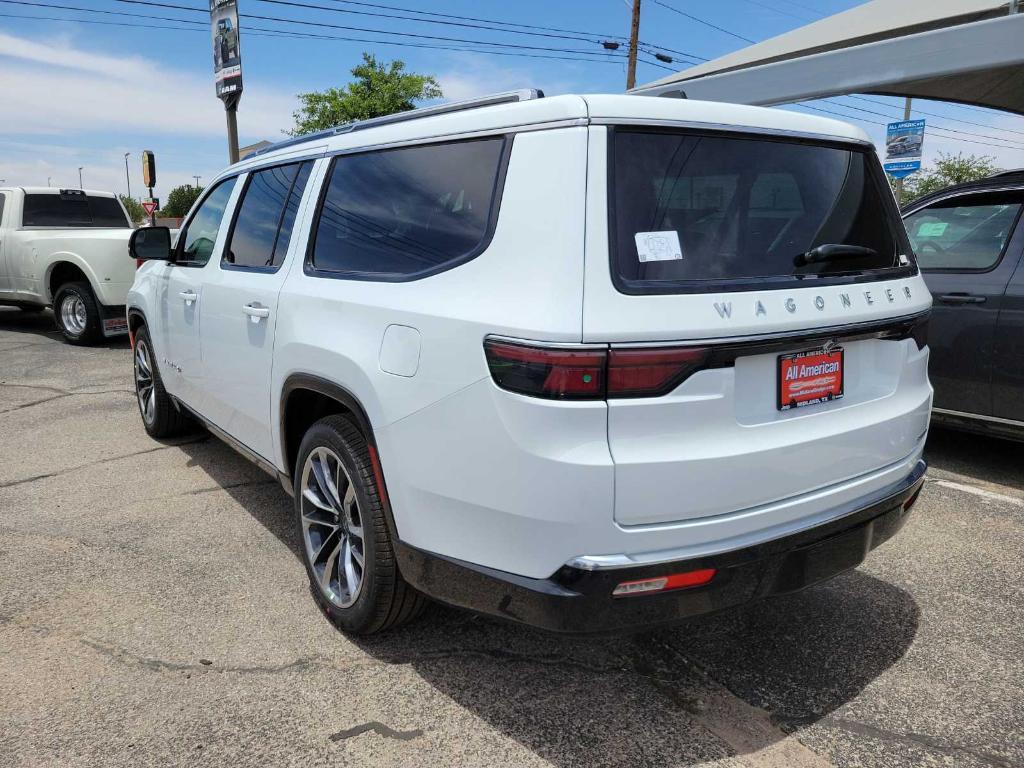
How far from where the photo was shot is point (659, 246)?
209 cm

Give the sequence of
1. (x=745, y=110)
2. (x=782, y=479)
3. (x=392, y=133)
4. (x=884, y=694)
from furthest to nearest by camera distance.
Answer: (x=392, y=133) → (x=884, y=694) → (x=745, y=110) → (x=782, y=479)

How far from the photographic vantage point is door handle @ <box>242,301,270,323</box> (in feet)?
10.4

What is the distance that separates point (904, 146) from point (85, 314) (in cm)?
1266

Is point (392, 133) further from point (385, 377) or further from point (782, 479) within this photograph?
point (782, 479)

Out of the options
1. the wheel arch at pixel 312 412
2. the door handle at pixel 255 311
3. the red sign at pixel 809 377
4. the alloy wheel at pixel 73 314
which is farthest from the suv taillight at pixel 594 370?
the alloy wheel at pixel 73 314

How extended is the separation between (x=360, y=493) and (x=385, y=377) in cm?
44

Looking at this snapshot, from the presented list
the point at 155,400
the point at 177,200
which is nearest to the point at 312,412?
the point at 155,400

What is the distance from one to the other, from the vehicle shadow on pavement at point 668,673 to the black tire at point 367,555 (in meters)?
0.14

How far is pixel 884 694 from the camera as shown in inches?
101

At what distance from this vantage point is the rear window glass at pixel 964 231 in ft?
15.3

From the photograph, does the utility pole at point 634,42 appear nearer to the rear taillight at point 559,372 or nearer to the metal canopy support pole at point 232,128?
the metal canopy support pole at point 232,128

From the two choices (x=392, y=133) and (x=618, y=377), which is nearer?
(x=618, y=377)

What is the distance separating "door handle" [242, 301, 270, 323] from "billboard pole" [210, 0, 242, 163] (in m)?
10.1

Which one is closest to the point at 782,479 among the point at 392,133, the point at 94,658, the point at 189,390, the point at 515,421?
the point at 515,421
